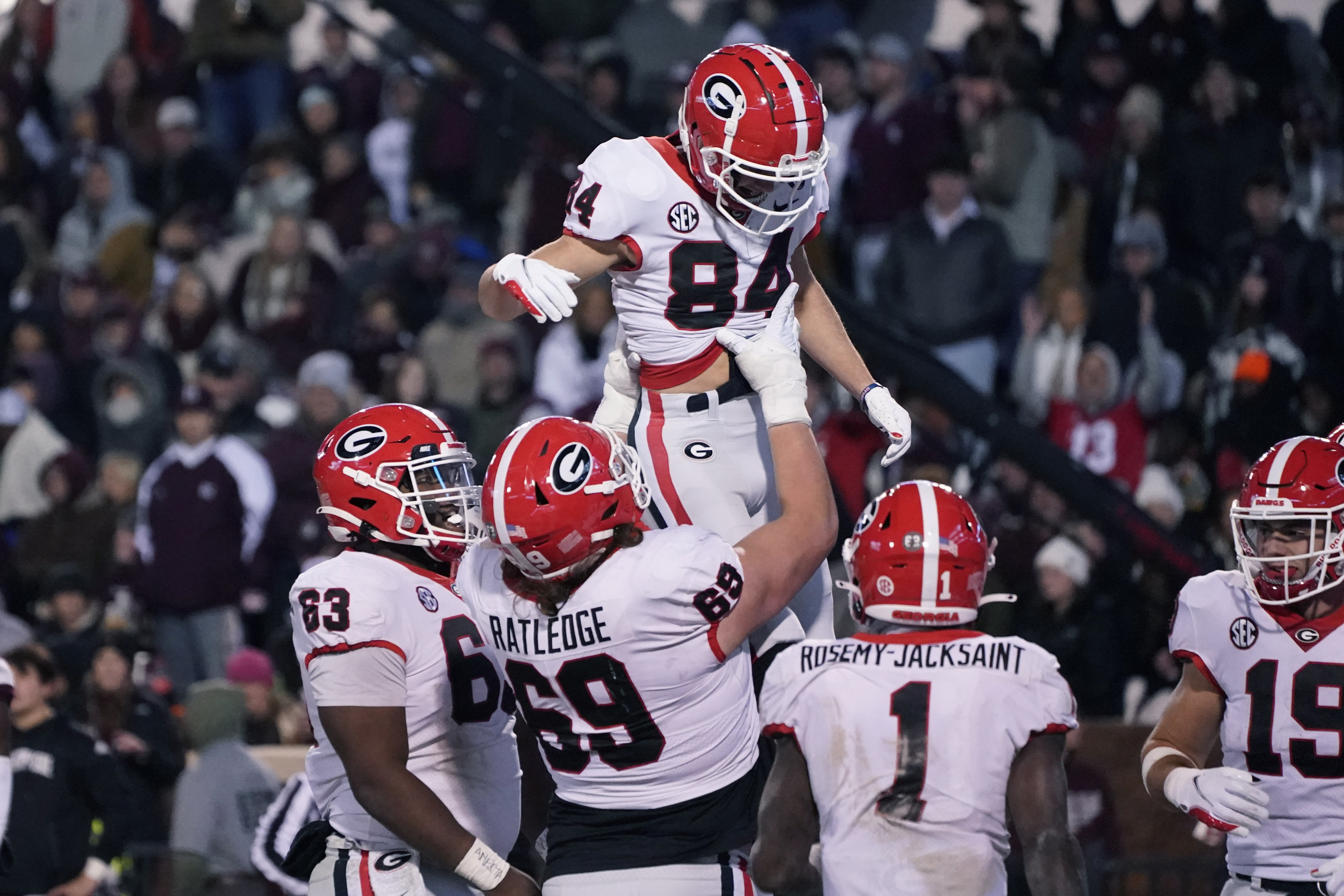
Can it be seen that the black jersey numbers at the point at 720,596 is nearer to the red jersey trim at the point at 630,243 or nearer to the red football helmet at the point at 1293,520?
the red jersey trim at the point at 630,243

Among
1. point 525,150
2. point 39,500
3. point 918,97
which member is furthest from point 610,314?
point 39,500

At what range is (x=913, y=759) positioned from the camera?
15.5 feet

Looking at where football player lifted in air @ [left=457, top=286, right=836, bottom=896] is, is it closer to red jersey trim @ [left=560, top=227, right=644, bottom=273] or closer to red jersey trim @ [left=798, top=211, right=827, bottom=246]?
A: red jersey trim @ [left=560, top=227, right=644, bottom=273]

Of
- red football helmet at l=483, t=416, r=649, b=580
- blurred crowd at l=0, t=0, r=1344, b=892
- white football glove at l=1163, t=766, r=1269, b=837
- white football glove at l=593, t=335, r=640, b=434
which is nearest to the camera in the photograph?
red football helmet at l=483, t=416, r=649, b=580

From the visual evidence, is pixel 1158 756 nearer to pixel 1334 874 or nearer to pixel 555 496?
pixel 1334 874

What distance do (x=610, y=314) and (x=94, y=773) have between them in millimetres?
4378

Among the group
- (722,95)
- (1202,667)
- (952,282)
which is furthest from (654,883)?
(952,282)

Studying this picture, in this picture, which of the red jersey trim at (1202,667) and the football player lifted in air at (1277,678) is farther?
the red jersey trim at (1202,667)

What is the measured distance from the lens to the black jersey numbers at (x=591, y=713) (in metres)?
4.40

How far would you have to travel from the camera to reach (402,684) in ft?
15.8

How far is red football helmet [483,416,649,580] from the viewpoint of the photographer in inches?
171

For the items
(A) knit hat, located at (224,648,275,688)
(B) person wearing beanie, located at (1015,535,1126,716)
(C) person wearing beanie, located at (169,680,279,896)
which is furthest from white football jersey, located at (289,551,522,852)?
(A) knit hat, located at (224,648,275,688)

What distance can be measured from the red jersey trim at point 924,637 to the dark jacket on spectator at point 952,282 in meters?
5.92

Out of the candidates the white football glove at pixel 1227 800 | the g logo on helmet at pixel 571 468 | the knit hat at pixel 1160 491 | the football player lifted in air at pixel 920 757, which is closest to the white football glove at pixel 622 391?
the football player lifted in air at pixel 920 757
